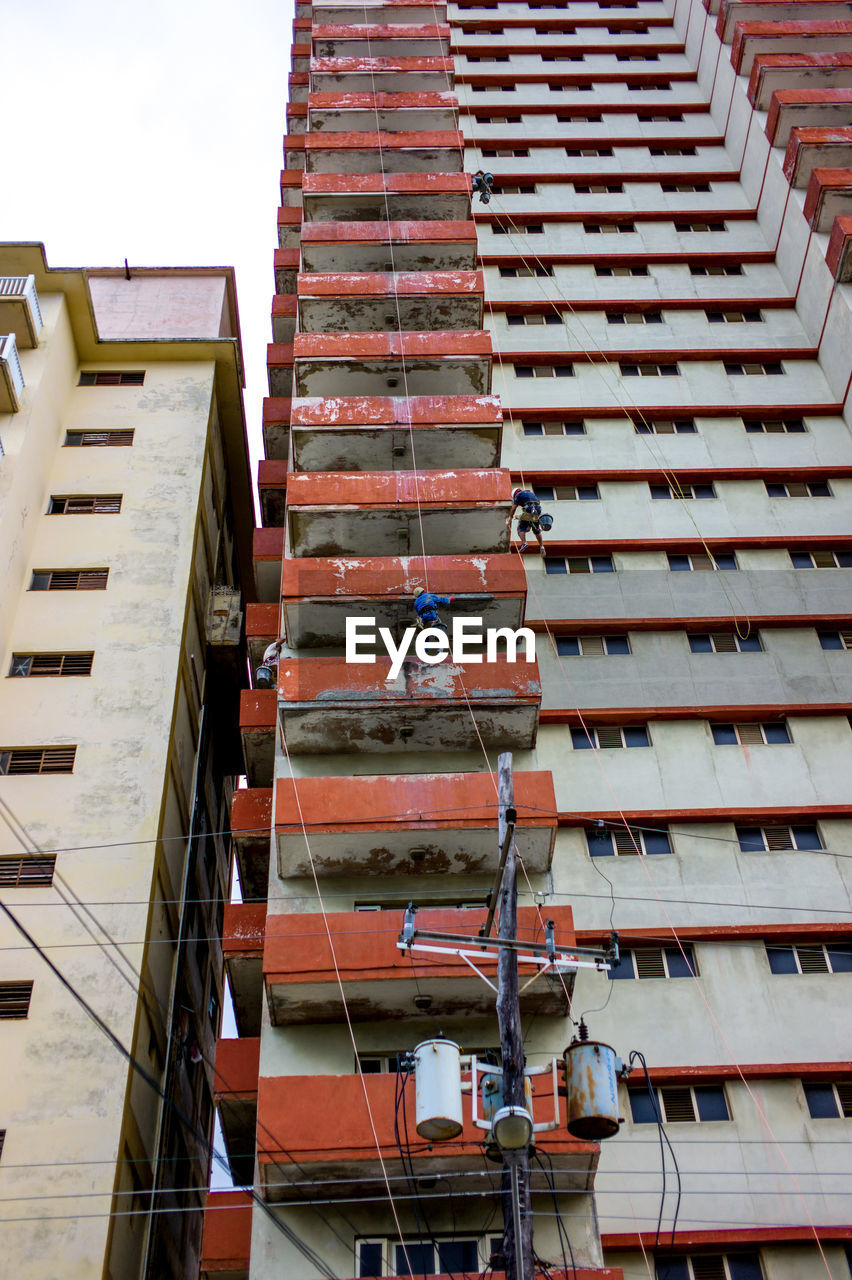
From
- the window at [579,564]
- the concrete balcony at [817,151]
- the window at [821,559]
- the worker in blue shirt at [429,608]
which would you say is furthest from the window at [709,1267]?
the concrete balcony at [817,151]

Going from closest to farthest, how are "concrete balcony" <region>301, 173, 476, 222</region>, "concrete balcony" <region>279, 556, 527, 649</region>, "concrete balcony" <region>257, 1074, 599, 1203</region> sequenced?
"concrete balcony" <region>257, 1074, 599, 1203</region> → "concrete balcony" <region>279, 556, 527, 649</region> → "concrete balcony" <region>301, 173, 476, 222</region>

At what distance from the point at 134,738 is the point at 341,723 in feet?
12.7

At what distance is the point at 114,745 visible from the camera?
20.0m

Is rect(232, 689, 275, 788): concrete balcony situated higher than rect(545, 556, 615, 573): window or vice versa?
rect(545, 556, 615, 573): window

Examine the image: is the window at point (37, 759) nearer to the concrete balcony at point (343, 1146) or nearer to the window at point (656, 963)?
the concrete balcony at point (343, 1146)

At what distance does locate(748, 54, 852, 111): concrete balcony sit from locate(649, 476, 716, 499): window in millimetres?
12931

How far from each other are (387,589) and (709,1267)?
33.9 ft

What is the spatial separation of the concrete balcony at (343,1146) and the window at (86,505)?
1257 centimetres

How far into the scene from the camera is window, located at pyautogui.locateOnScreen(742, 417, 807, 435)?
26328 mm

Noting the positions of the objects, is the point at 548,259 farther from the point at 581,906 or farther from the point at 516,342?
the point at 581,906

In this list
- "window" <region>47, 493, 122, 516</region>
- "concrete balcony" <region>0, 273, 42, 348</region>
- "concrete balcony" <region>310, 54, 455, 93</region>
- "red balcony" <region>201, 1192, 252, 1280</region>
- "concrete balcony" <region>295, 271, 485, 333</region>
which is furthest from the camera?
"concrete balcony" <region>310, 54, 455, 93</region>

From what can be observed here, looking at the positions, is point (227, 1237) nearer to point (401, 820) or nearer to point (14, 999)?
point (14, 999)

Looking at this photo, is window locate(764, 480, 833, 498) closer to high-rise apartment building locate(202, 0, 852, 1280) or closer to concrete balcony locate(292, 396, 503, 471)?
A: high-rise apartment building locate(202, 0, 852, 1280)

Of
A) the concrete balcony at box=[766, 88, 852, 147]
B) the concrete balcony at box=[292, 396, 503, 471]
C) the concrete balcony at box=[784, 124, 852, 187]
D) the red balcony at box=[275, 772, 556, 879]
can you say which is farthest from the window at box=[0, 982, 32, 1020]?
the concrete balcony at box=[766, 88, 852, 147]
